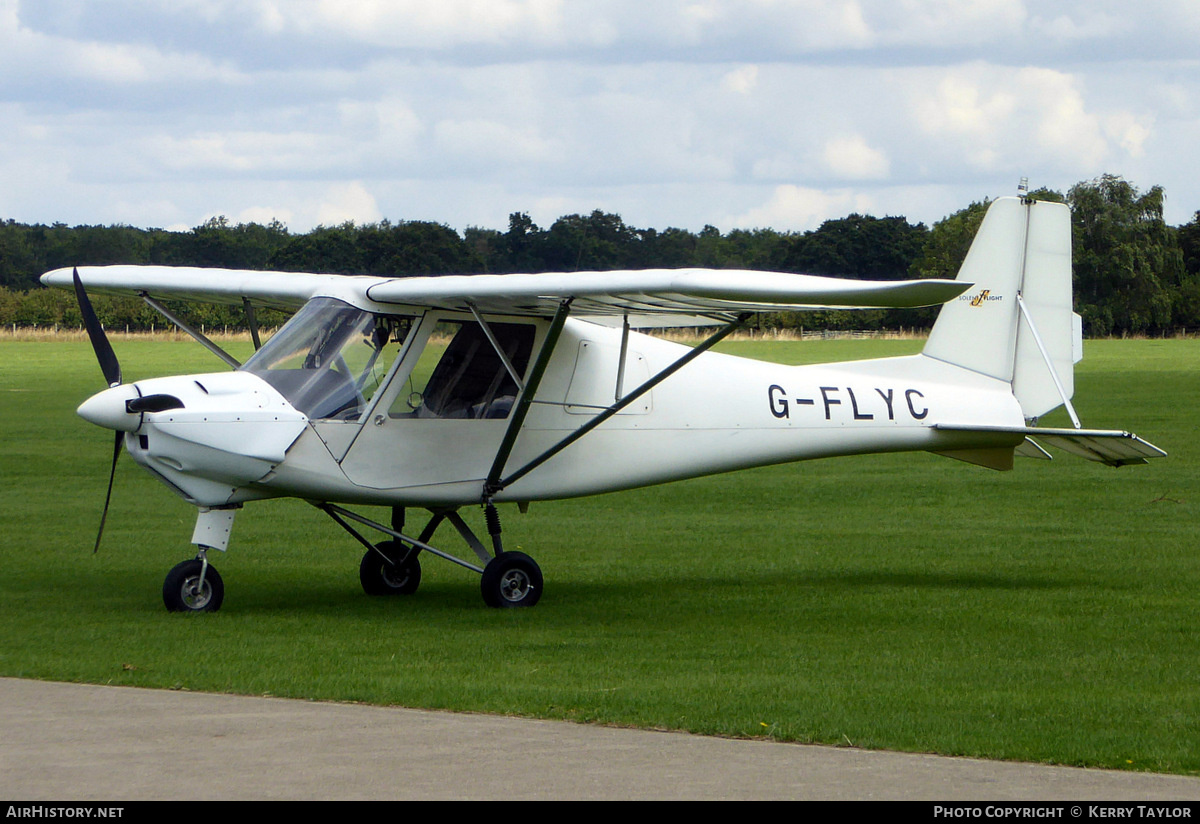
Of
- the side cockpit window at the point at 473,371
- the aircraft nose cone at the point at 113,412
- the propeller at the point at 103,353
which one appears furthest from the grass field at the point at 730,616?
the side cockpit window at the point at 473,371

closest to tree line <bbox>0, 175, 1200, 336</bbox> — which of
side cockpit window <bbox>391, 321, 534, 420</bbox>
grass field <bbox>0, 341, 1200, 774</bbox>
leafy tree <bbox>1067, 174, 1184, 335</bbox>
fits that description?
leafy tree <bbox>1067, 174, 1184, 335</bbox>

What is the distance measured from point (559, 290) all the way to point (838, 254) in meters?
86.9

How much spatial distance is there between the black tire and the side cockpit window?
1179 mm

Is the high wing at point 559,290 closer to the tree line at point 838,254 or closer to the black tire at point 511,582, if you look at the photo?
the black tire at point 511,582

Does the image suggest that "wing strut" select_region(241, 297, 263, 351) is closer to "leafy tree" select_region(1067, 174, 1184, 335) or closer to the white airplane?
the white airplane

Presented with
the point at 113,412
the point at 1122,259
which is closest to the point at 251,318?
the point at 113,412

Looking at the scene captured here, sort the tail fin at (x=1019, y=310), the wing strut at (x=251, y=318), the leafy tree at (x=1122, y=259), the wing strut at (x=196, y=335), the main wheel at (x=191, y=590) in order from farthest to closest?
1. the leafy tree at (x=1122, y=259)
2. the tail fin at (x=1019, y=310)
3. the wing strut at (x=251, y=318)
4. the wing strut at (x=196, y=335)
5. the main wheel at (x=191, y=590)

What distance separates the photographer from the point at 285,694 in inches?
337

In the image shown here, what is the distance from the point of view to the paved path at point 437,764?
6.29 metres

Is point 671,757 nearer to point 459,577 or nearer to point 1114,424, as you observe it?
point 459,577

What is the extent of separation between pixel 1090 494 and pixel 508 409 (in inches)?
463

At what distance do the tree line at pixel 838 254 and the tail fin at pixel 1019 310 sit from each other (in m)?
67.6

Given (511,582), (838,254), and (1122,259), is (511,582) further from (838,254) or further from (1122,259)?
(1122,259)

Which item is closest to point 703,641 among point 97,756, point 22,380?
point 97,756
